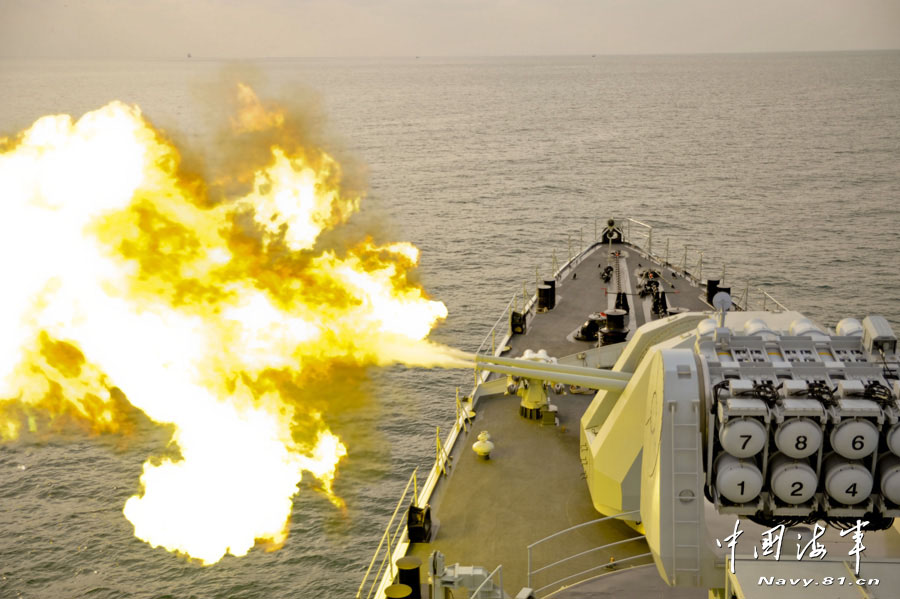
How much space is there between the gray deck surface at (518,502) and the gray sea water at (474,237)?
7446 mm

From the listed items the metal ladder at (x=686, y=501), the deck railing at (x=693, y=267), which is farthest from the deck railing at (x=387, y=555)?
the deck railing at (x=693, y=267)

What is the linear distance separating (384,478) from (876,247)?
46.8 metres

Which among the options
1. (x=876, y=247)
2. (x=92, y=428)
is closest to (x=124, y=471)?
(x=92, y=428)

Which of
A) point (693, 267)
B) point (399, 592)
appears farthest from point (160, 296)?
point (693, 267)

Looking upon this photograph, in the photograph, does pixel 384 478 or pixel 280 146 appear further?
pixel 384 478

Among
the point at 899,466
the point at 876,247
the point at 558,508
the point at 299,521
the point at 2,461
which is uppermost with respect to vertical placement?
the point at 876,247

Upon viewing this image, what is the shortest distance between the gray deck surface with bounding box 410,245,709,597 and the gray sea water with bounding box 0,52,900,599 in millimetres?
7446

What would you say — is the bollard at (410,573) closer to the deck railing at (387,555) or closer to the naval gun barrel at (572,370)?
the deck railing at (387,555)

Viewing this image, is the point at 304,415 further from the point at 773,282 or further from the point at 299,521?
the point at 773,282

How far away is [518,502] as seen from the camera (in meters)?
21.4

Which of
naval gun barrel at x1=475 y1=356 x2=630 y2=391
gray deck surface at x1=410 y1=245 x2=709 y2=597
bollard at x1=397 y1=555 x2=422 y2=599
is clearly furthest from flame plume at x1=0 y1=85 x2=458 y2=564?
bollard at x1=397 y1=555 x2=422 y2=599

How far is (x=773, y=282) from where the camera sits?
56.1 m

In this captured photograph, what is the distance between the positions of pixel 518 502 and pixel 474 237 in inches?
1940

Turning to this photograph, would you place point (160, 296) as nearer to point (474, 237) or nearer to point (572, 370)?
point (572, 370)
